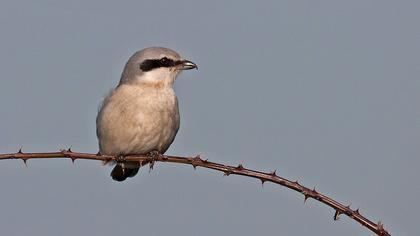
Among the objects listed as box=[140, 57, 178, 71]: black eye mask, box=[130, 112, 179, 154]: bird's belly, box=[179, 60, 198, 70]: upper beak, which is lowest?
box=[130, 112, 179, 154]: bird's belly

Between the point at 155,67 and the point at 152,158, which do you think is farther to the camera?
the point at 155,67

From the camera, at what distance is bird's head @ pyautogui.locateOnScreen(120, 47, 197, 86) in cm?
581

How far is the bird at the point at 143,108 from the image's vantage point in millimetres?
5719

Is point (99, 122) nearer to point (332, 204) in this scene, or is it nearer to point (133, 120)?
point (133, 120)

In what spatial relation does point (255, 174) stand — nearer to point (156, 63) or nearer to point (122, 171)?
point (156, 63)

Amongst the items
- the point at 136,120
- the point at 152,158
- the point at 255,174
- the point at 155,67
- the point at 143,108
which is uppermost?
the point at 155,67

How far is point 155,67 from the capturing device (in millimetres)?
5852

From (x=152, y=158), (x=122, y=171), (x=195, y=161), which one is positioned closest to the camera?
(x=195, y=161)

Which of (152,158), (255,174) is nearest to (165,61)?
(152,158)

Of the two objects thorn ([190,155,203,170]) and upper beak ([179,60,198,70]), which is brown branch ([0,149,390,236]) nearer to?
thorn ([190,155,203,170])

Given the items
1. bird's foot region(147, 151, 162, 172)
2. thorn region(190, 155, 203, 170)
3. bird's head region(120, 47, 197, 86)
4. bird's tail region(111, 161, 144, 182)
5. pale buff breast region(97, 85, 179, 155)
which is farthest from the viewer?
bird's tail region(111, 161, 144, 182)

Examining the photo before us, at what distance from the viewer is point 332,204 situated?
2.60 meters

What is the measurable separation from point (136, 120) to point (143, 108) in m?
0.12

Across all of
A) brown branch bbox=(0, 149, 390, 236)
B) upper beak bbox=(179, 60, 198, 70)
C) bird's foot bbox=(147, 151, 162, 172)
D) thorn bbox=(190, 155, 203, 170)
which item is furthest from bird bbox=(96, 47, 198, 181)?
thorn bbox=(190, 155, 203, 170)
